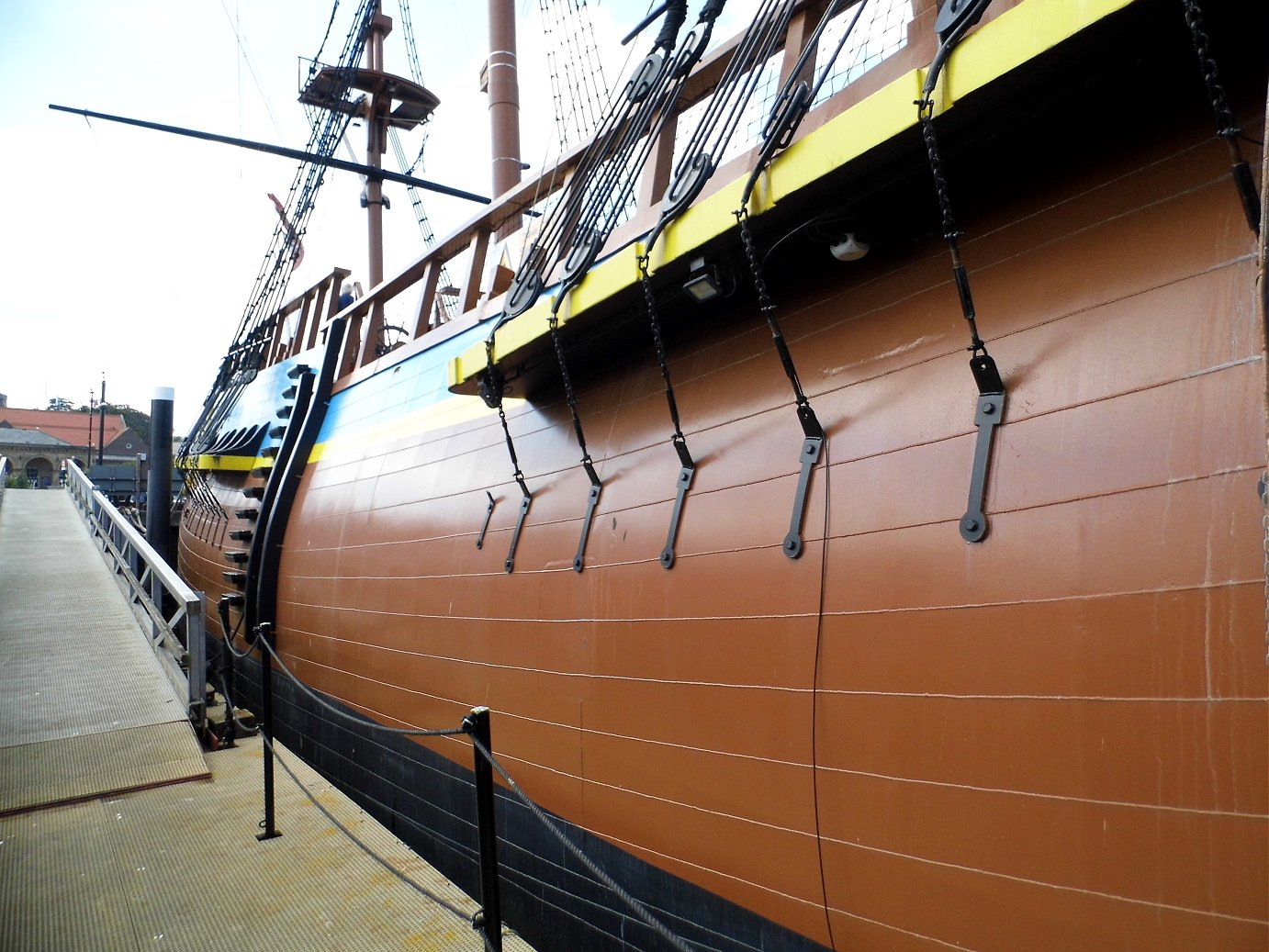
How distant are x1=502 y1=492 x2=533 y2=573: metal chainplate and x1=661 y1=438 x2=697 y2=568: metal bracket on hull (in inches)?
39.4

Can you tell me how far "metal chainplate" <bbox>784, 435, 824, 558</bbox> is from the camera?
2197 millimetres

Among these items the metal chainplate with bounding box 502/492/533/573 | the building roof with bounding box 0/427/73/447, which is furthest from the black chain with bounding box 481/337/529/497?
the building roof with bounding box 0/427/73/447

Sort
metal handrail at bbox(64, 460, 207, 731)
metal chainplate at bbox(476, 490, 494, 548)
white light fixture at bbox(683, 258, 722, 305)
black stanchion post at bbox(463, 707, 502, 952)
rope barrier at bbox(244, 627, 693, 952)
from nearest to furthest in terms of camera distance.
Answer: rope barrier at bbox(244, 627, 693, 952), black stanchion post at bbox(463, 707, 502, 952), white light fixture at bbox(683, 258, 722, 305), metal chainplate at bbox(476, 490, 494, 548), metal handrail at bbox(64, 460, 207, 731)

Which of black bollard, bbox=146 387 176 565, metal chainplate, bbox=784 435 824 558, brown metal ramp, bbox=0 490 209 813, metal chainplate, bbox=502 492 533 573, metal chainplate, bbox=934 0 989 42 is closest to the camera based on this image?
metal chainplate, bbox=934 0 989 42

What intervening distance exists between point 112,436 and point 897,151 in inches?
2639

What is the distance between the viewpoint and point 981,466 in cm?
180

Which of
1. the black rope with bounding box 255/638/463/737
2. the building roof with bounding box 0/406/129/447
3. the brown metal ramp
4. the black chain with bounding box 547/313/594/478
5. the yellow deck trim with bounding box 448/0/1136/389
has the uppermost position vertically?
the building roof with bounding box 0/406/129/447

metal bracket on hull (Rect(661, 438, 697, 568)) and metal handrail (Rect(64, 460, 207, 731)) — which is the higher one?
metal bracket on hull (Rect(661, 438, 697, 568))

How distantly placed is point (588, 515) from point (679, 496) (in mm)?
547

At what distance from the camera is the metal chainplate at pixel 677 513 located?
8.55 feet

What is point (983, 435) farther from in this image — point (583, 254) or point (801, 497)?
point (583, 254)

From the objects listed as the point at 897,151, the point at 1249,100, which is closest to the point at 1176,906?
the point at 1249,100

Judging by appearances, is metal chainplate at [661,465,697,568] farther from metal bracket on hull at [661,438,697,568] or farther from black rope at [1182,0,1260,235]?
black rope at [1182,0,1260,235]

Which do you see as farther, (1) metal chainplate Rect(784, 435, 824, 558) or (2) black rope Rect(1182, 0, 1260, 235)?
(1) metal chainplate Rect(784, 435, 824, 558)
